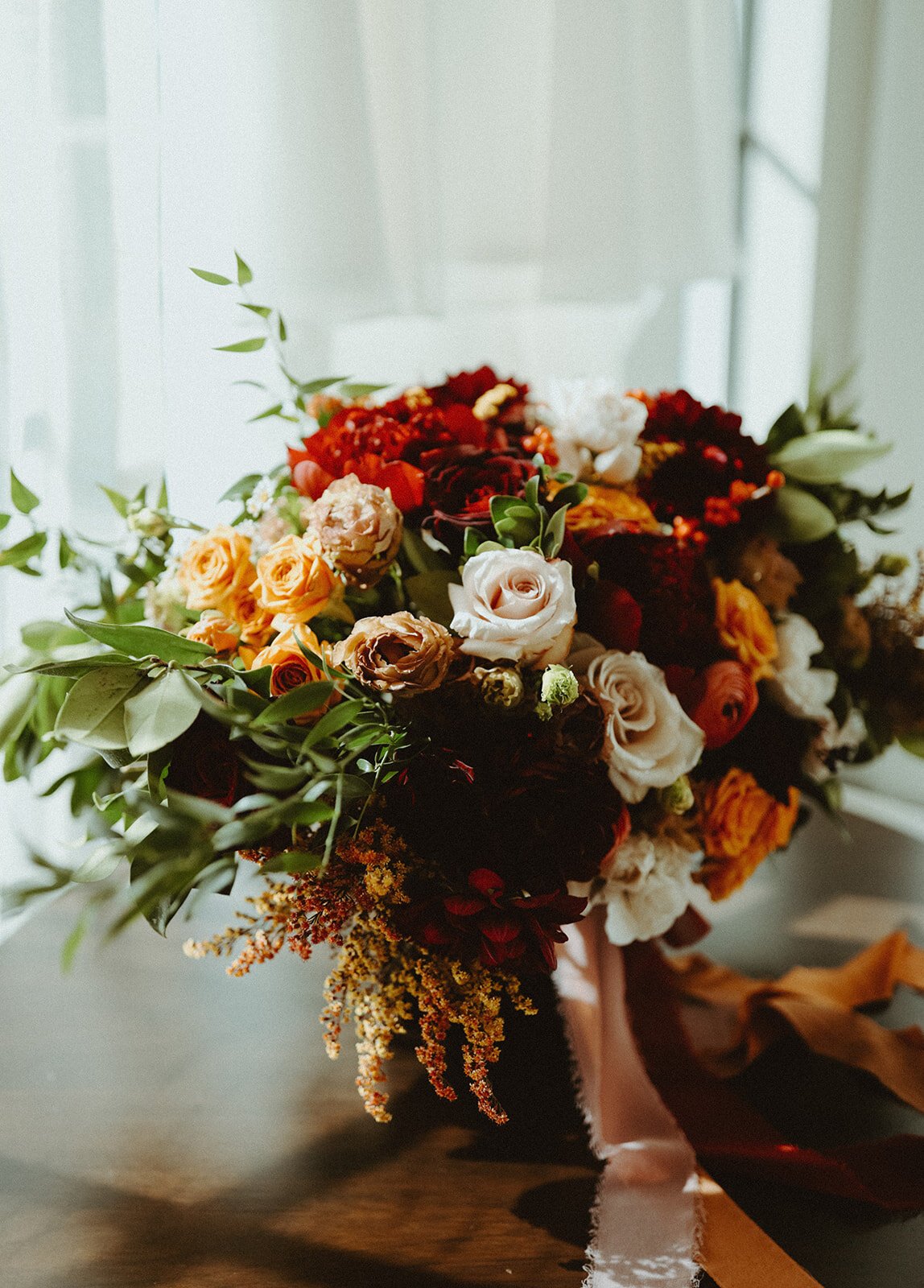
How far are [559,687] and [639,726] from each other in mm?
87

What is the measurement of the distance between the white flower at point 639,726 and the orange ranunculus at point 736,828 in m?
0.10

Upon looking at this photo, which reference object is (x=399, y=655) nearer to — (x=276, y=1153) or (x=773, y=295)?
(x=276, y=1153)

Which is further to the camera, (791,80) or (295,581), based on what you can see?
(791,80)

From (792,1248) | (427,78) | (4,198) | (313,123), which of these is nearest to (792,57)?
(427,78)

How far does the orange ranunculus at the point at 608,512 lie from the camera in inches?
29.1

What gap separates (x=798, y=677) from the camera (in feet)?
2.60

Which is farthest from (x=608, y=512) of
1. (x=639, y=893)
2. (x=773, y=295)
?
(x=773, y=295)

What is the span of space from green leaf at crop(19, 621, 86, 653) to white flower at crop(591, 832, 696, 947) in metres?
0.40

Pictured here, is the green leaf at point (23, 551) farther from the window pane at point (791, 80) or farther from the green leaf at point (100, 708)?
the window pane at point (791, 80)

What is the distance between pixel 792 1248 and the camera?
2.01 feet

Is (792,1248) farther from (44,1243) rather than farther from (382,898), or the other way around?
(44,1243)

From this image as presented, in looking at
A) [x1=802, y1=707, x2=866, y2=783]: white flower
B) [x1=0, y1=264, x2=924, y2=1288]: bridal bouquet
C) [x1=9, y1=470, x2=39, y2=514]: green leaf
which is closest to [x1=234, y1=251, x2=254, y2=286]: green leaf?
[x1=0, y1=264, x2=924, y2=1288]: bridal bouquet

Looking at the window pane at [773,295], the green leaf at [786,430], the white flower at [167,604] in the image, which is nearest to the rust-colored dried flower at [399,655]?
the white flower at [167,604]

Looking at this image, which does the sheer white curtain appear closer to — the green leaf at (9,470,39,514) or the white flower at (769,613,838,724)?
the green leaf at (9,470,39,514)
